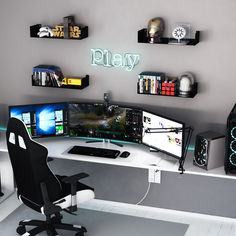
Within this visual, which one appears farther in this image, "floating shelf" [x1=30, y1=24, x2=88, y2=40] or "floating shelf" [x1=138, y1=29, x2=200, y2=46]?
"floating shelf" [x1=30, y1=24, x2=88, y2=40]

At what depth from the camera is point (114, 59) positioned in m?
4.18

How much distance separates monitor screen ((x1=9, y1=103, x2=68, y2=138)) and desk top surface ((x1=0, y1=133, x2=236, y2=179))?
11cm

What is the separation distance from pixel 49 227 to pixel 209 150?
157cm

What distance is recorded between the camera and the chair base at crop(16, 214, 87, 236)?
3943 millimetres

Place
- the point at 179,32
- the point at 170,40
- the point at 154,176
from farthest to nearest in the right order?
the point at 154,176, the point at 170,40, the point at 179,32

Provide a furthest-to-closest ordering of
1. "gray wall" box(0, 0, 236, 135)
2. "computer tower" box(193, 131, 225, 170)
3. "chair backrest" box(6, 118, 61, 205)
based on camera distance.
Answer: "gray wall" box(0, 0, 236, 135) → "computer tower" box(193, 131, 225, 170) → "chair backrest" box(6, 118, 61, 205)

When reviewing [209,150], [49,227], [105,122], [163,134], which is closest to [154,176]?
[163,134]

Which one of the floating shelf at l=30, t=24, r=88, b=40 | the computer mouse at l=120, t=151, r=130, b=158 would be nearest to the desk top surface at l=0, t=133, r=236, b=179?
the computer mouse at l=120, t=151, r=130, b=158

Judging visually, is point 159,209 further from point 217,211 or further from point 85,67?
point 85,67

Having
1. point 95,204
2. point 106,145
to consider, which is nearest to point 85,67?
point 106,145

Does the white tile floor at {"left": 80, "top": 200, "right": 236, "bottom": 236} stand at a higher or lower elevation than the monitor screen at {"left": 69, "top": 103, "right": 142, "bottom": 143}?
lower

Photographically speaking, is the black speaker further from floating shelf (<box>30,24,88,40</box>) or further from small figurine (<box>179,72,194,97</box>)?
floating shelf (<box>30,24,88,40</box>)

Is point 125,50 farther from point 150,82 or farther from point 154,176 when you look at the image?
point 154,176

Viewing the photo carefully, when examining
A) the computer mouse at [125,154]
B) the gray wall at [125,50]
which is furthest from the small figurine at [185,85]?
the computer mouse at [125,154]
